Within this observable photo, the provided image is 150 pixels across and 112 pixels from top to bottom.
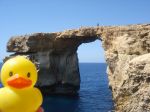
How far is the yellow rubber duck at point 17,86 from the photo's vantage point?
8.86 m

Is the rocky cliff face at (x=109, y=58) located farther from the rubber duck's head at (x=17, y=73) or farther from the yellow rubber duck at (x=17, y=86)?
the rubber duck's head at (x=17, y=73)

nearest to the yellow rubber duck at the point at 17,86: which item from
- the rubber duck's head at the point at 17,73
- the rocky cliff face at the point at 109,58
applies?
the rubber duck's head at the point at 17,73

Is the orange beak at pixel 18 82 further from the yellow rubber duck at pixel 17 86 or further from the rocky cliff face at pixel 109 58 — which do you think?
the rocky cliff face at pixel 109 58

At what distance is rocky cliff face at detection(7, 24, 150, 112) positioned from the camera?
20.0 m

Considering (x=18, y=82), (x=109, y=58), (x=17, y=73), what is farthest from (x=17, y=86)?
(x=109, y=58)

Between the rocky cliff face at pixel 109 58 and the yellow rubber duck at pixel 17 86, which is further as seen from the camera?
the rocky cliff face at pixel 109 58

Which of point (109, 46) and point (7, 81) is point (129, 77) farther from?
point (7, 81)

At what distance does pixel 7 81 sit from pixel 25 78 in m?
0.49

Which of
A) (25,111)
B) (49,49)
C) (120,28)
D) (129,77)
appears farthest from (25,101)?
(49,49)

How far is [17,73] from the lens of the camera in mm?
8977

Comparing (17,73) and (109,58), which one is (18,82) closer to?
(17,73)

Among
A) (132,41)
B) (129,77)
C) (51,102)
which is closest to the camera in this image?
(129,77)

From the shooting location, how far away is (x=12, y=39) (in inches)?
1750

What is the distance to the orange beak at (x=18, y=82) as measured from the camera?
29.2 feet
